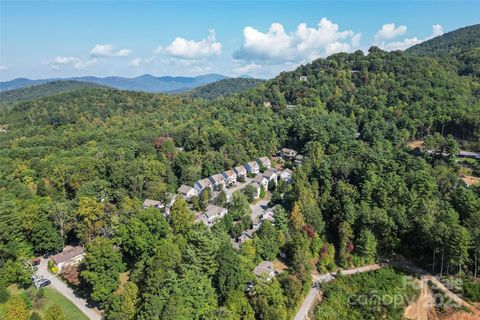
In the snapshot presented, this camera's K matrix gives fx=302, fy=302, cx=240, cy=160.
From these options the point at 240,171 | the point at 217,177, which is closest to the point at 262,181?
the point at 240,171

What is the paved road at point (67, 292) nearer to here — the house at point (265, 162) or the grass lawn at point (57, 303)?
the grass lawn at point (57, 303)

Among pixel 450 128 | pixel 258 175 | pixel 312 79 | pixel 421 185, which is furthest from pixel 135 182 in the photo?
pixel 312 79

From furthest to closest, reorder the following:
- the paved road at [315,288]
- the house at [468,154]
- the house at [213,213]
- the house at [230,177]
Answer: the house at [468,154], the house at [230,177], the house at [213,213], the paved road at [315,288]

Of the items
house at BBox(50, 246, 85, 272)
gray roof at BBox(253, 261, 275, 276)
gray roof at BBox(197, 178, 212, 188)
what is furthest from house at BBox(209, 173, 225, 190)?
house at BBox(50, 246, 85, 272)

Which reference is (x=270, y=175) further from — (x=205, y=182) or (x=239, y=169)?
(x=205, y=182)

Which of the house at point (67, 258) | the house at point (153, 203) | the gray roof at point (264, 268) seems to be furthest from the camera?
the house at point (153, 203)

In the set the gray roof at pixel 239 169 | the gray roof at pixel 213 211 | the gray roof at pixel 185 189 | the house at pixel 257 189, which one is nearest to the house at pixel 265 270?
the gray roof at pixel 213 211
